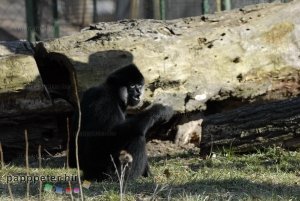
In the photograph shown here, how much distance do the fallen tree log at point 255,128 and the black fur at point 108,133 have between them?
102 centimetres

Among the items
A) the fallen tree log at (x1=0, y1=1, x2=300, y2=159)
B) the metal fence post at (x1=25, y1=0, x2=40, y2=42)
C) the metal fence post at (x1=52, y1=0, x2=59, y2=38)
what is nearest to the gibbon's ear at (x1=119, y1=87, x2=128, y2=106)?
the fallen tree log at (x1=0, y1=1, x2=300, y2=159)

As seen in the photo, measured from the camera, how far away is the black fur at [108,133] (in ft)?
23.8

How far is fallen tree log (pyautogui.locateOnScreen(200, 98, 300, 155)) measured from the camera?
25.6 feet

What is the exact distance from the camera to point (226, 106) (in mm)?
9070

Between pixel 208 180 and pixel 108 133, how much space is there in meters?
1.38

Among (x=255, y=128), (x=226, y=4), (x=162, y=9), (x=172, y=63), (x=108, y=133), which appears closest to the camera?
(x=108, y=133)

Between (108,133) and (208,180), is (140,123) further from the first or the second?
(208,180)

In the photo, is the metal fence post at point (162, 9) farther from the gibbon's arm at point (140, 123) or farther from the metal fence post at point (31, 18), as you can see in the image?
the gibbon's arm at point (140, 123)

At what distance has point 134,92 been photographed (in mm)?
7684

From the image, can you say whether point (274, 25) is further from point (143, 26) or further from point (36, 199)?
point (36, 199)

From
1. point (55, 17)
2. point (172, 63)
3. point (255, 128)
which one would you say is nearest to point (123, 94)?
point (172, 63)

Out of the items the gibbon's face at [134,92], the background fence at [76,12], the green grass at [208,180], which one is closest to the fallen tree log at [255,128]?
the green grass at [208,180]

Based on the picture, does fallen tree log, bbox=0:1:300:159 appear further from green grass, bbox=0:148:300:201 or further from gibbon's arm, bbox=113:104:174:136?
gibbon's arm, bbox=113:104:174:136

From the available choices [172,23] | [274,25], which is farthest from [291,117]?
[172,23]
